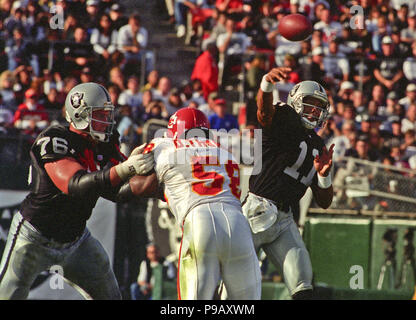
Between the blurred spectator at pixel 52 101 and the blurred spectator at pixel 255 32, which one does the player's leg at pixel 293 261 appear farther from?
the blurred spectator at pixel 255 32

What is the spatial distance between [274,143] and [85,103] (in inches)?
67.6

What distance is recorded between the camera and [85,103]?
6.13 meters

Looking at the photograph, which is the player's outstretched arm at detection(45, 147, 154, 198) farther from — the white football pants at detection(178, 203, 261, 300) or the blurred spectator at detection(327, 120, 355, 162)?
the blurred spectator at detection(327, 120, 355, 162)

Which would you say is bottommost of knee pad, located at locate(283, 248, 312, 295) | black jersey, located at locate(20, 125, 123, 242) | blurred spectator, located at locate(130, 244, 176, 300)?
blurred spectator, located at locate(130, 244, 176, 300)

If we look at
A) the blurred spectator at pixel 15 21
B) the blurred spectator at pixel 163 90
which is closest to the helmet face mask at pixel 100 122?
the blurred spectator at pixel 163 90

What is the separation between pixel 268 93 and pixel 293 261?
4.57 feet

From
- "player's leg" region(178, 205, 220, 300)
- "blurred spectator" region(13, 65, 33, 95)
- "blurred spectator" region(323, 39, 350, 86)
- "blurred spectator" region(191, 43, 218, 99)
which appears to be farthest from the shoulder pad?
"blurred spectator" region(323, 39, 350, 86)

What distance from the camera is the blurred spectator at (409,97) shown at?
12.4 meters

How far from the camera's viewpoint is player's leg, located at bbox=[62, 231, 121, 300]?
19.7 ft

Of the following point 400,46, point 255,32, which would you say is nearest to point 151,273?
point 255,32

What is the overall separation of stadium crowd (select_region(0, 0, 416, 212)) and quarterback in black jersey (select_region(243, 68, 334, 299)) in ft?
12.4

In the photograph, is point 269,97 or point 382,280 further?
point 382,280

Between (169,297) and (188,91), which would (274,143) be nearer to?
(169,297)
